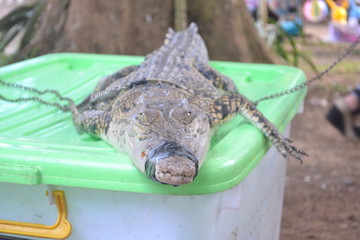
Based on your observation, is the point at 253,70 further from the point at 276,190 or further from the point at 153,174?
the point at 153,174

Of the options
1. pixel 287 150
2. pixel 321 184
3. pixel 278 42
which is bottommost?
pixel 321 184

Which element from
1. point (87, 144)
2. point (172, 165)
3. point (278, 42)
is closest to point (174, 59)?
point (87, 144)

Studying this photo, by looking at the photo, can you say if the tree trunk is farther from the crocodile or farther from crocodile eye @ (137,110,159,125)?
crocodile eye @ (137,110,159,125)

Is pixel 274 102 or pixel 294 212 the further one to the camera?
pixel 294 212

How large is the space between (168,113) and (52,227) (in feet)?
1.25

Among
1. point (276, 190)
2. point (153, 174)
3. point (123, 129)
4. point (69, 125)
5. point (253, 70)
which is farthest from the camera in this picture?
point (253, 70)

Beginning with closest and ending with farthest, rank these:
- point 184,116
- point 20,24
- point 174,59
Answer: point 184,116 → point 174,59 → point 20,24

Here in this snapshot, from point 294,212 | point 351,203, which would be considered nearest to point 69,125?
point 294,212

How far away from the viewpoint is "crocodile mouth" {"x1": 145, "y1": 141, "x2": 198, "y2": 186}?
0.85m

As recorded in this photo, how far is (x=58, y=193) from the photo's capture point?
1.08m

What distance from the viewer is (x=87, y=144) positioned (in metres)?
1.26

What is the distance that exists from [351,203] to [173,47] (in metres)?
1.42

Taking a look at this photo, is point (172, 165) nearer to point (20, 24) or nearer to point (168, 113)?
point (168, 113)

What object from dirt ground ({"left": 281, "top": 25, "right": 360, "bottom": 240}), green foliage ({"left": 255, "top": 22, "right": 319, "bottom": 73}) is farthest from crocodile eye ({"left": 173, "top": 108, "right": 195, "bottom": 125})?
green foliage ({"left": 255, "top": 22, "right": 319, "bottom": 73})
